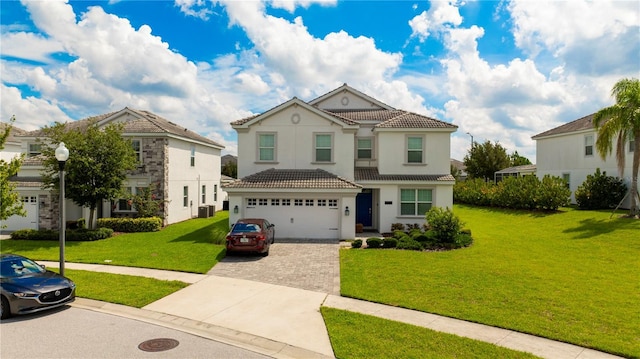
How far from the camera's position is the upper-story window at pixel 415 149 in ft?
73.9

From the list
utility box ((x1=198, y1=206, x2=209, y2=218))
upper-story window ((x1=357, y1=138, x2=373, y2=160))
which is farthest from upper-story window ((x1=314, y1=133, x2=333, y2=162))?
utility box ((x1=198, y1=206, x2=209, y2=218))

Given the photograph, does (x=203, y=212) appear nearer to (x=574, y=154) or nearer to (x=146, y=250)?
(x=146, y=250)

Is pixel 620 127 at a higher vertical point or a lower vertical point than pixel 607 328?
higher

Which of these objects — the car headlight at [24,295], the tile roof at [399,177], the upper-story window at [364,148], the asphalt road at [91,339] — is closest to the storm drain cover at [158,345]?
the asphalt road at [91,339]

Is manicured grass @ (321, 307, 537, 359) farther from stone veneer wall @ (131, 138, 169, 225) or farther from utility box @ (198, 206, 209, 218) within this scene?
utility box @ (198, 206, 209, 218)

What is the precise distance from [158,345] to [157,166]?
1865cm

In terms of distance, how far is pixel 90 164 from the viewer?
A: 2005cm

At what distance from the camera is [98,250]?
17.8 metres

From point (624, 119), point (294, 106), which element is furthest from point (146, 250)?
point (624, 119)

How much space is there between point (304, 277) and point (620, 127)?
66.2ft

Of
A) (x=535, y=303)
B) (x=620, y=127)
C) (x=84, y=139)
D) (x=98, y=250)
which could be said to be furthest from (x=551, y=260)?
(x=84, y=139)

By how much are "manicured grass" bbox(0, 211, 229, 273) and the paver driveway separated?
1.04m

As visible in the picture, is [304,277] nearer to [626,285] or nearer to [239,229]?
[239,229]

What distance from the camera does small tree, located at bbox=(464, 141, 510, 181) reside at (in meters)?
44.4
